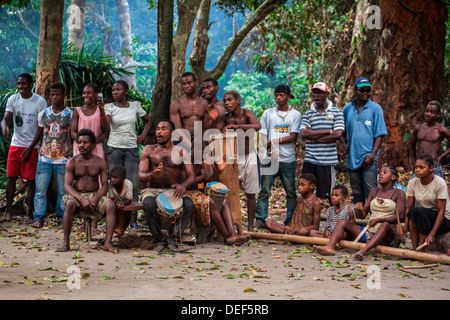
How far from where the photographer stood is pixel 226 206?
7.07 meters

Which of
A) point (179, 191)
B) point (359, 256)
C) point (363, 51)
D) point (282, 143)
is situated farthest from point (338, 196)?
point (363, 51)

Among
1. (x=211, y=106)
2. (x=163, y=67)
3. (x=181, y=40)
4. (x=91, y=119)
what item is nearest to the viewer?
(x=211, y=106)

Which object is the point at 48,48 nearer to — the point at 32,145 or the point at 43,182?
the point at 32,145

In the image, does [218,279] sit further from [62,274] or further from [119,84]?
[119,84]

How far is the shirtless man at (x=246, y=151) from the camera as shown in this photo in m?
7.53

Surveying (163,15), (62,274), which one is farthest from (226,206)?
(163,15)

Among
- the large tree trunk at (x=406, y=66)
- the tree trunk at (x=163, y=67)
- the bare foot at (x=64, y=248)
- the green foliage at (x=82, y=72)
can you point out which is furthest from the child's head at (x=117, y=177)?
the large tree trunk at (x=406, y=66)

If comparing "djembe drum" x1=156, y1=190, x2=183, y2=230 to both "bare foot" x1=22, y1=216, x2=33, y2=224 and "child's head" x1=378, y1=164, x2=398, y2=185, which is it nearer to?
"child's head" x1=378, y1=164, x2=398, y2=185

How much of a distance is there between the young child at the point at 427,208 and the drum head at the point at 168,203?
248 centimetres

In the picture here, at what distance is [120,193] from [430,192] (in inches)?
135

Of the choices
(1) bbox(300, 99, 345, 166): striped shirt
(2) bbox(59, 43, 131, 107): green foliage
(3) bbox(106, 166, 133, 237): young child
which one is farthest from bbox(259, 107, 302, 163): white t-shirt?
(2) bbox(59, 43, 131, 107): green foliage

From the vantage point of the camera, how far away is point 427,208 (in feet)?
21.1

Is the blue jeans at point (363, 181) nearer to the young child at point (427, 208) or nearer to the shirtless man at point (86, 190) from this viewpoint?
the young child at point (427, 208)

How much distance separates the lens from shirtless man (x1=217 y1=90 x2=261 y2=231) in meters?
7.53
